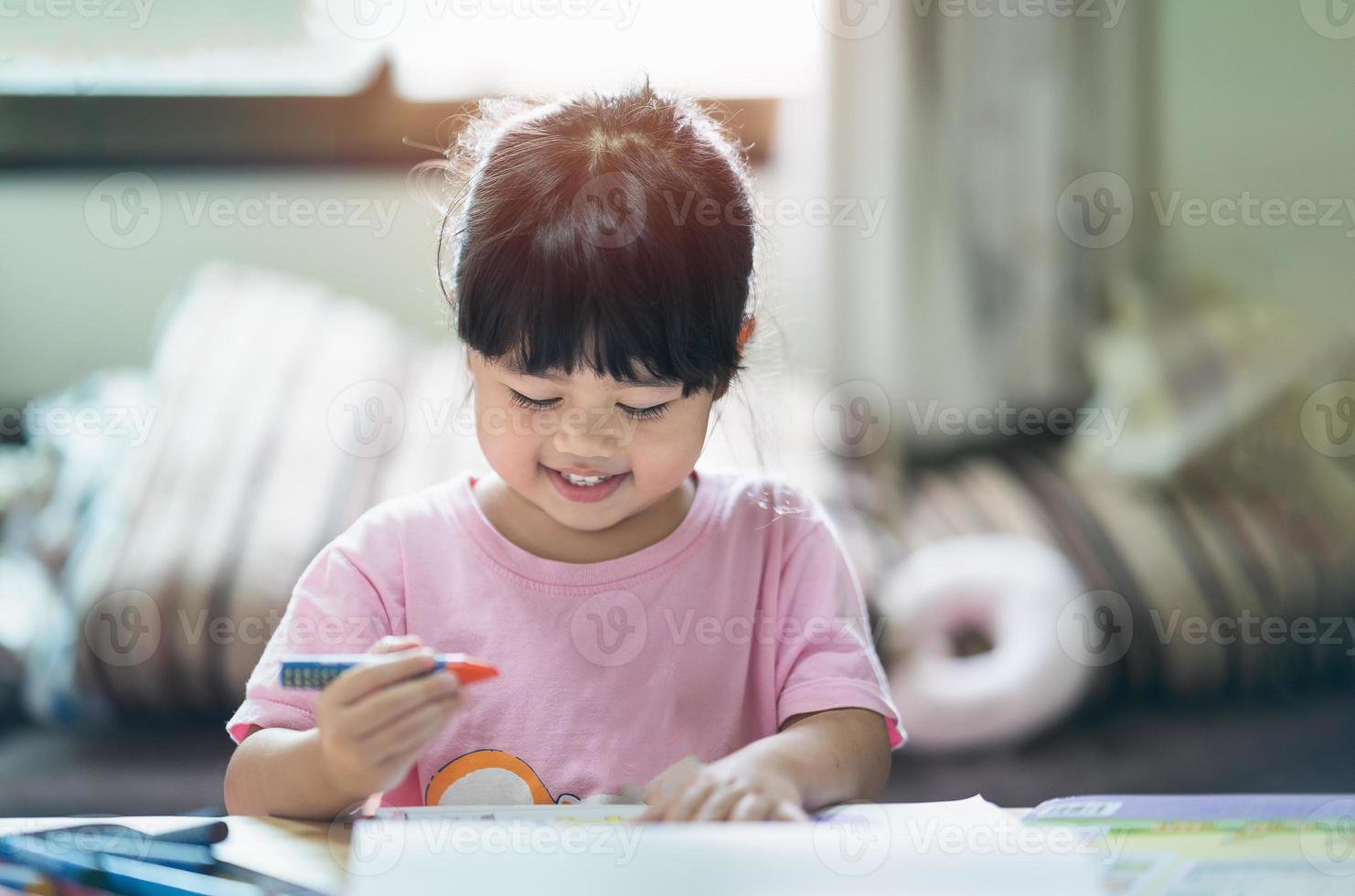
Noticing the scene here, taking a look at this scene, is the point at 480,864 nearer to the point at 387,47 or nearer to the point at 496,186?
the point at 496,186

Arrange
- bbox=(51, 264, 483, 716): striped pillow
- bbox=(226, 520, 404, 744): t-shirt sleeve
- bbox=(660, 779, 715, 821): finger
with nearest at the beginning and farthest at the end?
bbox=(660, 779, 715, 821): finger
bbox=(226, 520, 404, 744): t-shirt sleeve
bbox=(51, 264, 483, 716): striped pillow

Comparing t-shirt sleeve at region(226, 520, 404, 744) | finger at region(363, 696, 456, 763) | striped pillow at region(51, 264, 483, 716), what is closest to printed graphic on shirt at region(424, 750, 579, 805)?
t-shirt sleeve at region(226, 520, 404, 744)

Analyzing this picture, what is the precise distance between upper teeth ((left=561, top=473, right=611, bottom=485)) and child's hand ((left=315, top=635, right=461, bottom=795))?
0.69 ft

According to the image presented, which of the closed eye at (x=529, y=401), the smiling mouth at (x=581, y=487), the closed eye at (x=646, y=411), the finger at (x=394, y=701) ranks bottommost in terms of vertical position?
the finger at (x=394, y=701)

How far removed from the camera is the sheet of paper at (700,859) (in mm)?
522

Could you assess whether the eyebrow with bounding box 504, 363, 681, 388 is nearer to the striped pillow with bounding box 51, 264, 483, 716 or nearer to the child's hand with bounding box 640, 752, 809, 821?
Result: the child's hand with bounding box 640, 752, 809, 821

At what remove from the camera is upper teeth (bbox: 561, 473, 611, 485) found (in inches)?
32.3

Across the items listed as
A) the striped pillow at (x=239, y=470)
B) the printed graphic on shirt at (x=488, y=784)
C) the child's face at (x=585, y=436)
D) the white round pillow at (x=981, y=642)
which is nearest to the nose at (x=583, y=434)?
the child's face at (x=585, y=436)

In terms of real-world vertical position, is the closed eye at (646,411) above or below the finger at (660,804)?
above

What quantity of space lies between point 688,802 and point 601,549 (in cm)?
30

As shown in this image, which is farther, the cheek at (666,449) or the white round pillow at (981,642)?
the white round pillow at (981,642)

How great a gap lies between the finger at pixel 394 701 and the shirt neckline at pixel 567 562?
259 millimetres

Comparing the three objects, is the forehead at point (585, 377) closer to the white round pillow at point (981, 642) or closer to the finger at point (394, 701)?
the finger at point (394, 701)

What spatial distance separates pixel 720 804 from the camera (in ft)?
2.12
